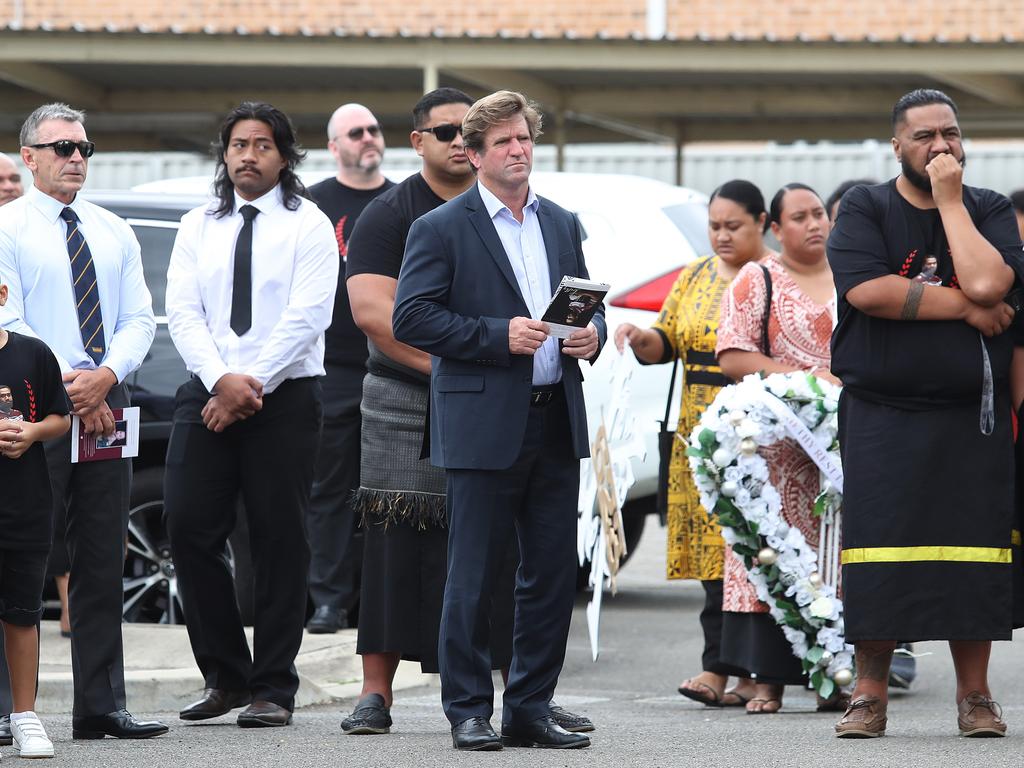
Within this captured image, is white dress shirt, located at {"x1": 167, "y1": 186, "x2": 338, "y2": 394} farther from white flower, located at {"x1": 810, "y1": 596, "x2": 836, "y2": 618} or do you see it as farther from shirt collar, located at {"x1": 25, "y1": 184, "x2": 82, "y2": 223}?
white flower, located at {"x1": 810, "y1": 596, "x2": 836, "y2": 618}

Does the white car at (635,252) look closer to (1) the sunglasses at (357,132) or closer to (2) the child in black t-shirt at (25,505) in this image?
(1) the sunglasses at (357,132)

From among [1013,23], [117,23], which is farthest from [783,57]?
[117,23]

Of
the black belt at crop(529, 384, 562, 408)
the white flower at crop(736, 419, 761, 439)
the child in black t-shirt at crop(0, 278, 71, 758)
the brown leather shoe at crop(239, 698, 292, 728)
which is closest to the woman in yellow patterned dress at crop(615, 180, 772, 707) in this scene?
the white flower at crop(736, 419, 761, 439)

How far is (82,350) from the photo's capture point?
6.57m

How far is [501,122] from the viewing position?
6.05m

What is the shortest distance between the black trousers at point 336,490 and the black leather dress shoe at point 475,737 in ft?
9.87

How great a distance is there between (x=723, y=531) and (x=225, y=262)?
7.12 feet

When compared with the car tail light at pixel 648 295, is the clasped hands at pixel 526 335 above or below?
below

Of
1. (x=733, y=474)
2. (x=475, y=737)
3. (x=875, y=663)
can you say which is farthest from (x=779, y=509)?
(x=475, y=737)

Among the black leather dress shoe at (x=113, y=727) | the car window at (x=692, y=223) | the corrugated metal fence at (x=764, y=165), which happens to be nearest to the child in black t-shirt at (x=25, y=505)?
the black leather dress shoe at (x=113, y=727)

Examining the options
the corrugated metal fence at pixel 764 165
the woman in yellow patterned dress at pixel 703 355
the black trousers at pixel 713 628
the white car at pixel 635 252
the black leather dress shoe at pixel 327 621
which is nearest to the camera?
the black trousers at pixel 713 628

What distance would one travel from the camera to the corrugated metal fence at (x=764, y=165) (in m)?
25.1

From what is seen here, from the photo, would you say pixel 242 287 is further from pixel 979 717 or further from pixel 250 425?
pixel 979 717

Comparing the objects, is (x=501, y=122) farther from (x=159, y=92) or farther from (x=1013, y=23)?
(x=1013, y=23)
